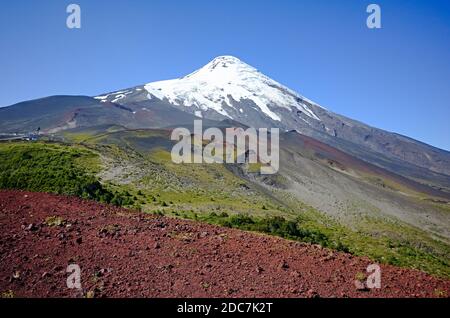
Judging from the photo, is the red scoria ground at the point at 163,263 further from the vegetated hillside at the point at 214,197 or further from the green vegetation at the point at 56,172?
the green vegetation at the point at 56,172

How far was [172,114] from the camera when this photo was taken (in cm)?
18362

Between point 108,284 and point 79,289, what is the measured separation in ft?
2.03

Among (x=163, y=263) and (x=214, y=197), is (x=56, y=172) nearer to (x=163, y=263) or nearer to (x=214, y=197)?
(x=214, y=197)

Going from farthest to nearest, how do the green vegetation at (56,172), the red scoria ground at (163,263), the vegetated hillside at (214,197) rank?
the green vegetation at (56,172), the vegetated hillside at (214,197), the red scoria ground at (163,263)

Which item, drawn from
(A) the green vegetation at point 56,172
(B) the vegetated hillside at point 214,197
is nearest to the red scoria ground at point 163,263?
(B) the vegetated hillside at point 214,197

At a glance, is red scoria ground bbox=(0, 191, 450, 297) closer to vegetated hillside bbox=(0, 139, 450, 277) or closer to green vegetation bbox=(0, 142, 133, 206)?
vegetated hillside bbox=(0, 139, 450, 277)

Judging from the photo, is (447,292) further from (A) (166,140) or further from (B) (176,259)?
(A) (166,140)

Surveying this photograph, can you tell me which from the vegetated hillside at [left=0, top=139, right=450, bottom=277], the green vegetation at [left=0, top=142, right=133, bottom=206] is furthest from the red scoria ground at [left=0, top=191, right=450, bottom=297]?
the green vegetation at [left=0, top=142, right=133, bottom=206]

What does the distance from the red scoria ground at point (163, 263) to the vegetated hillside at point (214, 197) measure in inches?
319

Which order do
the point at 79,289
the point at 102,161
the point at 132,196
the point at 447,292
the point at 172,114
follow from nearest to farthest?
the point at 79,289 < the point at 447,292 < the point at 132,196 < the point at 102,161 < the point at 172,114

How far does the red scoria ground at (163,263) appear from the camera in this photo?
377 inches

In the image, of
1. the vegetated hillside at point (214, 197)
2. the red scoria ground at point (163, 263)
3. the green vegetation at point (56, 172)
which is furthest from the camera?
the green vegetation at point (56, 172)

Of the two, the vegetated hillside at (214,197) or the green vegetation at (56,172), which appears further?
the green vegetation at (56,172)
